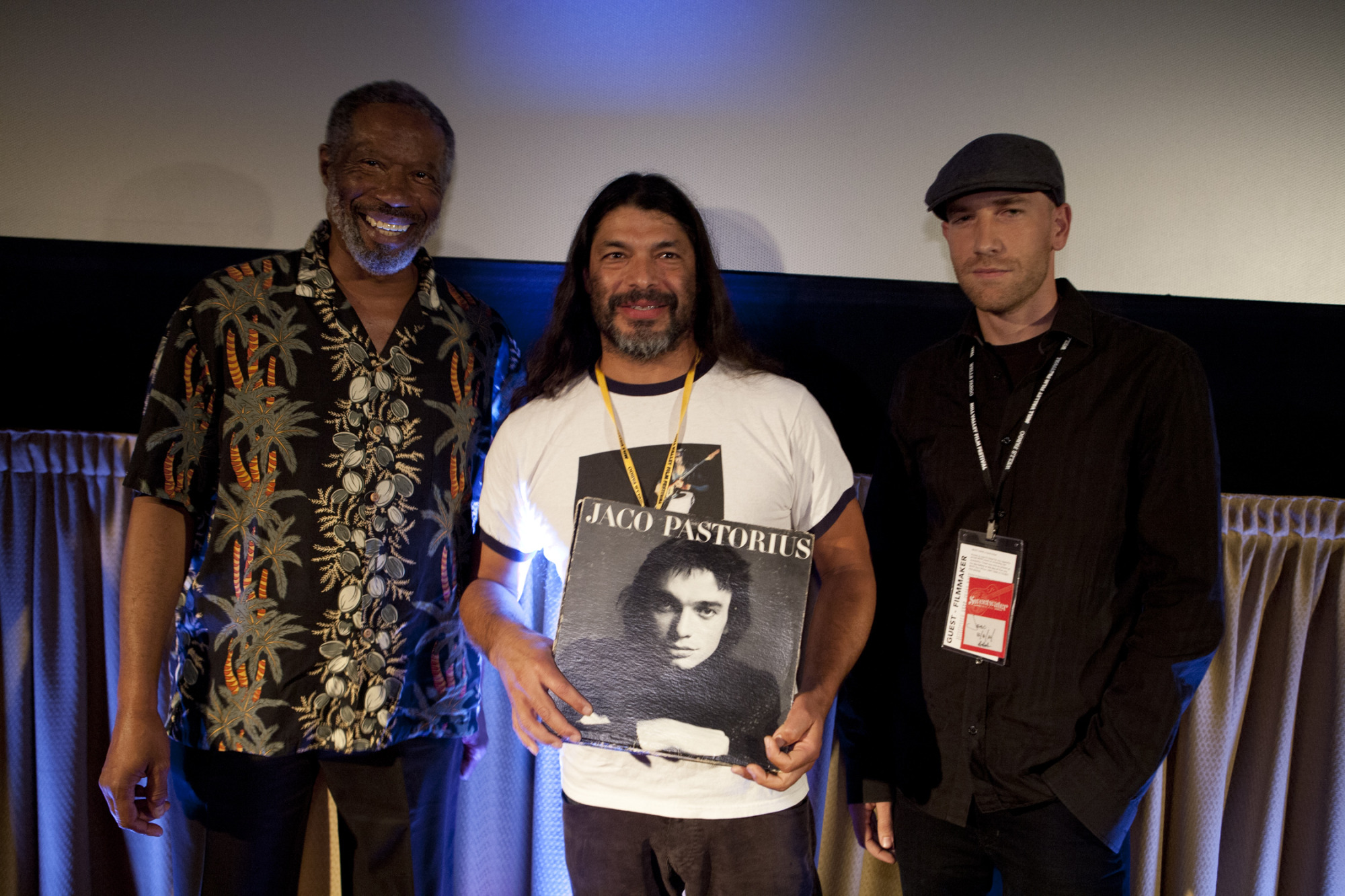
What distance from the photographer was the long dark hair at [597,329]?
1.50 metres

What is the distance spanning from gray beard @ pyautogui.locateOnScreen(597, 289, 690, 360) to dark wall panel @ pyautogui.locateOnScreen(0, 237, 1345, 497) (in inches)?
25.7

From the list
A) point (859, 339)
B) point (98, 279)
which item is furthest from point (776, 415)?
point (98, 279)

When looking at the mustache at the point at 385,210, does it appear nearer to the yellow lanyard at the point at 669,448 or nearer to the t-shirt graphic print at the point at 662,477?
the yellow lanyard at the point at 669,448

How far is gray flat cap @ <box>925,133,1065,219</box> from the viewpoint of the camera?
1.40m

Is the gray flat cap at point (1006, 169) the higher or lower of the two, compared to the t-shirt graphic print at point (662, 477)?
higher

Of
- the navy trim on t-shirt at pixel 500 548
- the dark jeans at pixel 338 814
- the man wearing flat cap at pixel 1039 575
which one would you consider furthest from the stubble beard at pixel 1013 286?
the dark jeans at pixel 338 814

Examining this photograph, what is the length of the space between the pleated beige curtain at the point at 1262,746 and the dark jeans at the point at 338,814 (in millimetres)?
1052

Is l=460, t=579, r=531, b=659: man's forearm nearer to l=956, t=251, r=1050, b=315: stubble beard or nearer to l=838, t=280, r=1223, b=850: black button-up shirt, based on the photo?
l=838, t=280, r=1223, b=850: black button-up shirt

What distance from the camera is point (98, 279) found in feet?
6.95

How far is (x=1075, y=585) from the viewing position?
1.34m

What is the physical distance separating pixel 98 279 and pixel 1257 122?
3227mm

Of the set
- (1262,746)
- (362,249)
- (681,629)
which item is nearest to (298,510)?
(362,249)

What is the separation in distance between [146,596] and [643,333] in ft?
3.43

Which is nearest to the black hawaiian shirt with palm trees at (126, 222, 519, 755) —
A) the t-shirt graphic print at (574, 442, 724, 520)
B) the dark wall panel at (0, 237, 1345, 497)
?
the t-shirt graphic print at (574, 442, 724, 520)
